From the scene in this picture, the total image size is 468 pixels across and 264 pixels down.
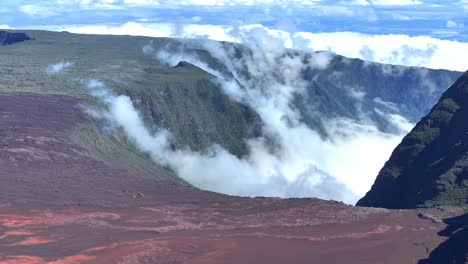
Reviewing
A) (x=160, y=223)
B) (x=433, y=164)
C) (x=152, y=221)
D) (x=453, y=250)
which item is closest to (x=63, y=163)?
(x=152, y=221)

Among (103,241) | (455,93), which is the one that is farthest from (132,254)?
(455,93)

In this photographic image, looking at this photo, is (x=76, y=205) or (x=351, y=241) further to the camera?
(x=76, y=205)

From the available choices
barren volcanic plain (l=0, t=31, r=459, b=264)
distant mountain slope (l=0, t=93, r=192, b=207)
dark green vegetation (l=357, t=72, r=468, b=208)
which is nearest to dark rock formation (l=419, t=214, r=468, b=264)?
barren volcanic plain (l=0, t=31, r=459, b=264)

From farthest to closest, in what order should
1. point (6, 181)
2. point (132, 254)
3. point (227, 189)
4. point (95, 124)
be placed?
1. point (227, 189)
2. point (95, 124)
3. point (6, 181)
4. point (132, 254)

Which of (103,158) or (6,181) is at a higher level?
(103,158)

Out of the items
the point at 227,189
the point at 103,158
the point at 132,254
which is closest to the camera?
the point at 132,254

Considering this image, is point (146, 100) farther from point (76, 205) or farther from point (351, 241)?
point (351, 241)

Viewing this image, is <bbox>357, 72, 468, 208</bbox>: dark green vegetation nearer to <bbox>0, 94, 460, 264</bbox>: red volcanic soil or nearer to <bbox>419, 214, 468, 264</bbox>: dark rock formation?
<bbox>0, 94, 460, 264</bbox>: red volcanic soil
